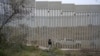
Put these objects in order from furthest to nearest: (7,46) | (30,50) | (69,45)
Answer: (69,45) → (30,50) → (7,46)

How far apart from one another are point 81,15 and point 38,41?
5.47m

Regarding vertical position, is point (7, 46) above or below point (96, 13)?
below

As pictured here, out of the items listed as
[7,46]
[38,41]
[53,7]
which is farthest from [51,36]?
[7,46]

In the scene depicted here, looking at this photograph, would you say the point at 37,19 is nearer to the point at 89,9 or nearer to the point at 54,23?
the point at 54,23

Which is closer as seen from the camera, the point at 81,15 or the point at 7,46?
the point at 7,46

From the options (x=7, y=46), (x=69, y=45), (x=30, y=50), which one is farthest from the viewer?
(x=69, y=45)

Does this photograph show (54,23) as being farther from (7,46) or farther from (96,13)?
(7,46)

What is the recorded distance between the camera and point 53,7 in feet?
121

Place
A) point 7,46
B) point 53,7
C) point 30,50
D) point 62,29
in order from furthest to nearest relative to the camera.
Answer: point 53,7 < point 62,29 < point 30,50 < point 7,46

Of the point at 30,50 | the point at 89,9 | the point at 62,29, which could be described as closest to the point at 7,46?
the point at 30,50

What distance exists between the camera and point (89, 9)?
33500mm

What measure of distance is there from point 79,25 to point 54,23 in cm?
264

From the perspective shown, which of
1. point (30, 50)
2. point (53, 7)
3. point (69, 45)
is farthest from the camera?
point (53, 7)

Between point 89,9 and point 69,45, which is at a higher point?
point 89,9
